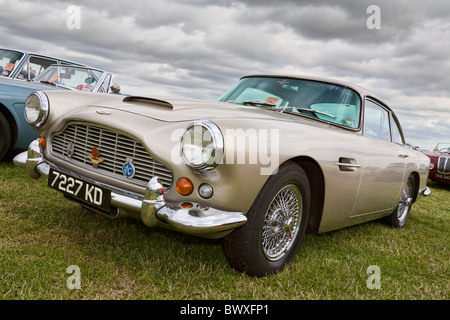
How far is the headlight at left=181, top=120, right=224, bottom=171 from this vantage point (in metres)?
2.00

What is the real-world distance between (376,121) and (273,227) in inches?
77.6

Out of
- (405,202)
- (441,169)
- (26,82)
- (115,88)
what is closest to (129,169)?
(115,88)

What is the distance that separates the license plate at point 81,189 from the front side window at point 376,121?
2.33 meters

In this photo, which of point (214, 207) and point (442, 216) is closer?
point (214, 207)

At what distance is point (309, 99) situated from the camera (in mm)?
3291

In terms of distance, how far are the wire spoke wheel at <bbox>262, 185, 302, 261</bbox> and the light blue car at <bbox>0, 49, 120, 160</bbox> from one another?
9.17ft

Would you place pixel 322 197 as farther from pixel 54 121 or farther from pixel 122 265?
pixel 54 121

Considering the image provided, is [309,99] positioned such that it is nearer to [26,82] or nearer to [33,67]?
[26,82]

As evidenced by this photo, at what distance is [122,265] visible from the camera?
240 cm

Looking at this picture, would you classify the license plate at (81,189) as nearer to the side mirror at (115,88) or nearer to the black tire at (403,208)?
the side mirror at (115,88)

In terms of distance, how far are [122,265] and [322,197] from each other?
1.41m

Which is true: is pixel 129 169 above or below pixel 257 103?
below
